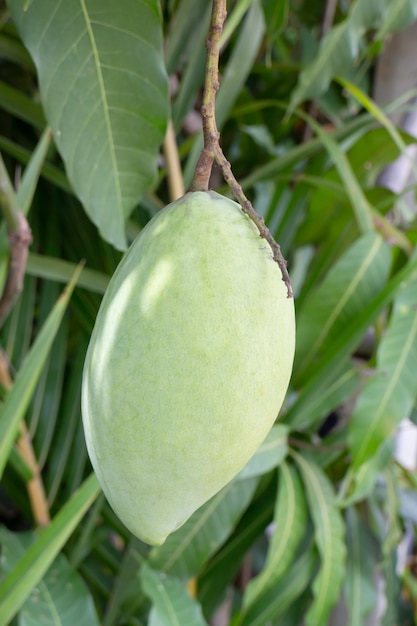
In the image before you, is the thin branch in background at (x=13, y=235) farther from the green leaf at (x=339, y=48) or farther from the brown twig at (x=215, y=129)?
the green leaf at (x=339, y=48)

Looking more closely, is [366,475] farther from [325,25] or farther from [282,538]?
[325,25]

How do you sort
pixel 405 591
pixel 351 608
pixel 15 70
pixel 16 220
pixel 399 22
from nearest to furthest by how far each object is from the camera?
pixel 16 220
pixel 399 22
pixel 351 608
pixel 15 70
pixel 405 591

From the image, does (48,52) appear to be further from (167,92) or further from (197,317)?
(197,317)

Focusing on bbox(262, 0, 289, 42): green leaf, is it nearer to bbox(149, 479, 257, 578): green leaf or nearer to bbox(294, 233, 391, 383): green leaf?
bbox(294, 233, 391, 383): green leaf

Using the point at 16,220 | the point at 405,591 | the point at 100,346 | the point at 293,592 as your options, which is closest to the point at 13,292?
the point at 16,220

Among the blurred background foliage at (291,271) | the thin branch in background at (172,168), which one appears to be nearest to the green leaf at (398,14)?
the blurred background foliage at (291,271)

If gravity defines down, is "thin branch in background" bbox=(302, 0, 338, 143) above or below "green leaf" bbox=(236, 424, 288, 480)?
above

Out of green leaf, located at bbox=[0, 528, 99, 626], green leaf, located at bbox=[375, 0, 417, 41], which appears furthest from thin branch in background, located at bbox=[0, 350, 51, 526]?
green leaf, located at bbox=[375, 0, 417, 41]
